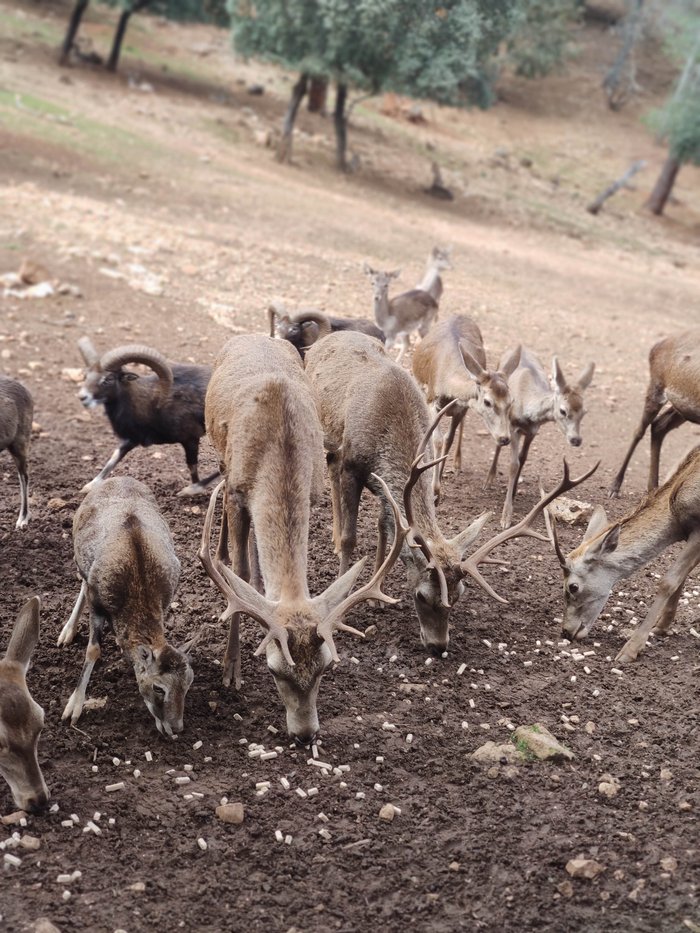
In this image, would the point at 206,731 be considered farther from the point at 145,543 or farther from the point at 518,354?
the point at 518,354

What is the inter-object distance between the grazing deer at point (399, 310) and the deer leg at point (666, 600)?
7.22 metres

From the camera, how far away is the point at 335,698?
6.40 m

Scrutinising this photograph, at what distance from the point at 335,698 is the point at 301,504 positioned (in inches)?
54.8

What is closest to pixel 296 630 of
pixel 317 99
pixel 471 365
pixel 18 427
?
pixel 18 427

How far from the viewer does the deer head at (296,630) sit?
5.35m

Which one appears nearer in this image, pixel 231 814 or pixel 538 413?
pixel 231 814

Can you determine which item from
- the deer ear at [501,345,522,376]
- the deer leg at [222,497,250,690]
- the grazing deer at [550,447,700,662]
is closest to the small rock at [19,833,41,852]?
the deer leg at [222,497,250,690]

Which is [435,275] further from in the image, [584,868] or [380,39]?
[584,868]

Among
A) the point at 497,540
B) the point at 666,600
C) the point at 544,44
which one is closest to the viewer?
the point at 497,540

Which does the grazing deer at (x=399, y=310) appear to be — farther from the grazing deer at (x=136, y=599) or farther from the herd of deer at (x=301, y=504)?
the grazing deer at (x=136, y=599)

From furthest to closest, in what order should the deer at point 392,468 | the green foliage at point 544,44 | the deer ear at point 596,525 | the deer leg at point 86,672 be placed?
the green foliage at point 544,44 → the deer ear at point 596,525 → the deer at point 392,468 → the deer leg at point 86,672

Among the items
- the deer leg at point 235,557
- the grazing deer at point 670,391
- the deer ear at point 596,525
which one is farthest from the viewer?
the grazing deer at point 670,391

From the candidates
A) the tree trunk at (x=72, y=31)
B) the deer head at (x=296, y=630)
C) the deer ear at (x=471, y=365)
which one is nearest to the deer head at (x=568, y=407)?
the deer ear at (x=471, y=365)

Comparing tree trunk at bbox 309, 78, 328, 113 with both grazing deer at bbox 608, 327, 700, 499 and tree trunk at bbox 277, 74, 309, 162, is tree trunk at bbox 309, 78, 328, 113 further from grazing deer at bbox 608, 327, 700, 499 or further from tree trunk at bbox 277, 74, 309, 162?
grazing deer at bbox 608, 327, 700, 499
